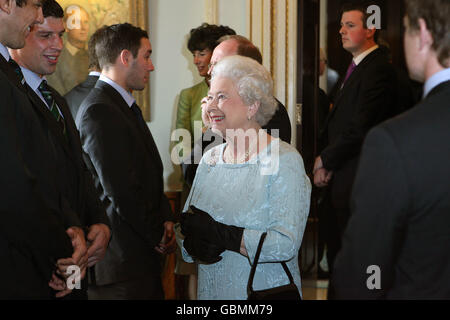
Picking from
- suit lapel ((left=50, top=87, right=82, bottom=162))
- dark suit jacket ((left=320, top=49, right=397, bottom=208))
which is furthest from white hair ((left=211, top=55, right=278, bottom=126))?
dark suit jacket ((left=320, top=49, right=397, bottom=208))

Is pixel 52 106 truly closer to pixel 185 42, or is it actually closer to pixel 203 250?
pixel 203 250

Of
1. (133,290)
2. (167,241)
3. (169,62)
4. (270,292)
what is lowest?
(133,290)

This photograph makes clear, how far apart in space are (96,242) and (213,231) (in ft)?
1.77

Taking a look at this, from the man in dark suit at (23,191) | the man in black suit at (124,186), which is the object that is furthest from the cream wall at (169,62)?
the man in dark suit at (23,191)

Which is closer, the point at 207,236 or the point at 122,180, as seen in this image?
the point at 207,236

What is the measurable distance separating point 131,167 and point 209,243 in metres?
0.88

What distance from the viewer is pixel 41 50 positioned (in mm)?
2717

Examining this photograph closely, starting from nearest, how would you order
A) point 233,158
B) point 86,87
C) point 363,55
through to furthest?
point 233,158 < point 86,87 < point 363,55

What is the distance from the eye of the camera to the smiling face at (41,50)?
2646 millimetres

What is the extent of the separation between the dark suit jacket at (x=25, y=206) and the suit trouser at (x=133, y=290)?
109cm

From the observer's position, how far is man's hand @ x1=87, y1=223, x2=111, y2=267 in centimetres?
229

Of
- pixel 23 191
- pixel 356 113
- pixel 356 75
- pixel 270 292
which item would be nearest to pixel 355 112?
pixel 356 113

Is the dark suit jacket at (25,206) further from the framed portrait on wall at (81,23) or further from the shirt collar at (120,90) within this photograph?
the framed portrait on wall at (81,23)
